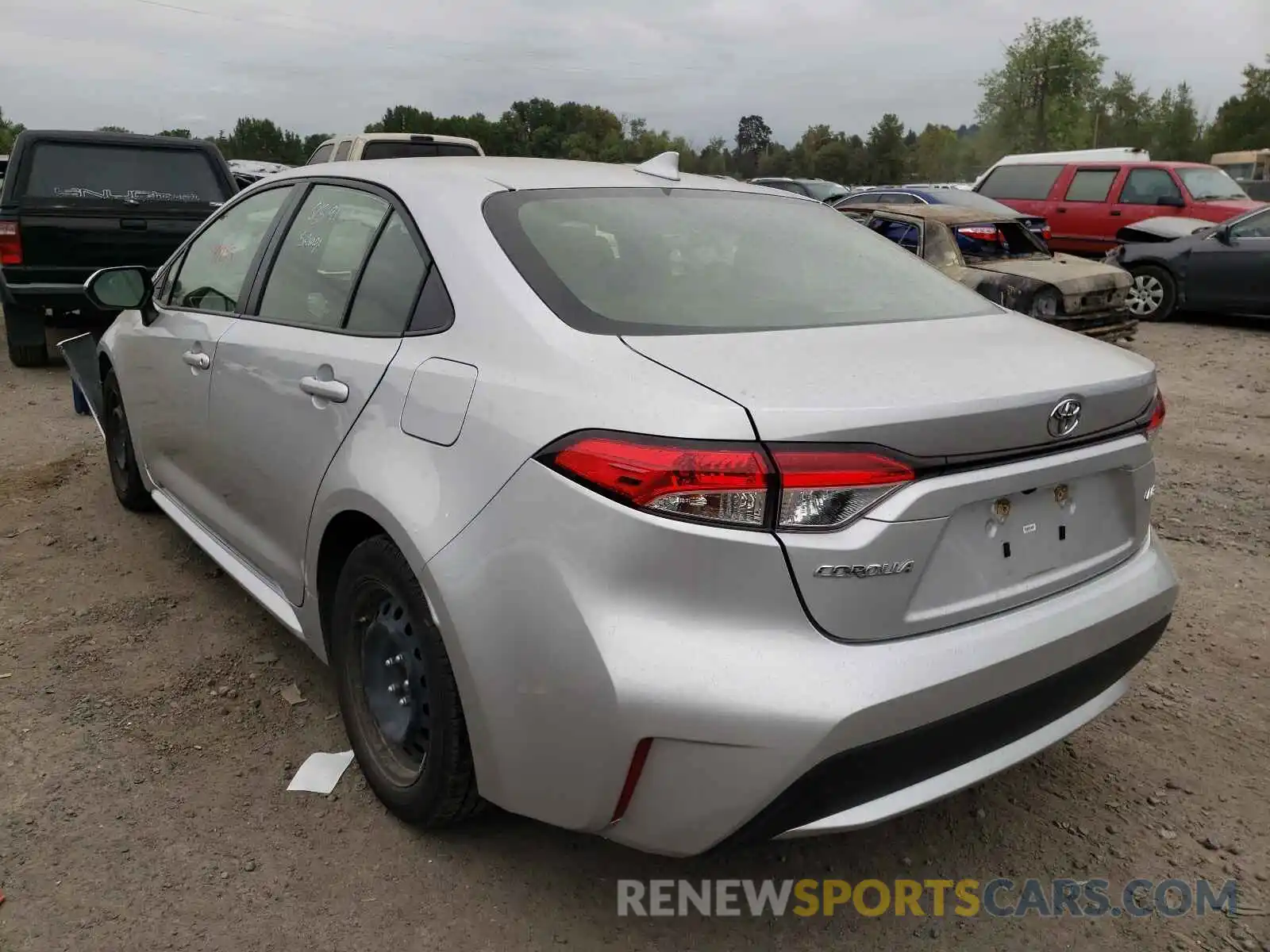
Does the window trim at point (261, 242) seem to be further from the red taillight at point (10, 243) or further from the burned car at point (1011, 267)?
the burned car at point (1011, 267)

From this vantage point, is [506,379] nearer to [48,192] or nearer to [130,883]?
[130,883]

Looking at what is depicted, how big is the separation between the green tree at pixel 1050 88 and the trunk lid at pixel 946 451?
207 ft

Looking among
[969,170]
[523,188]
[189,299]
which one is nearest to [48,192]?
[189,299]

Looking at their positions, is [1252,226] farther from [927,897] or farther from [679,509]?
[679,509]

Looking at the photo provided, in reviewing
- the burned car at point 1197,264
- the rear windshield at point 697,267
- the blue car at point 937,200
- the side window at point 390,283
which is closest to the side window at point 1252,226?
the burned car at point 1197,264

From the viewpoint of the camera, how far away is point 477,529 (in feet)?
6.54

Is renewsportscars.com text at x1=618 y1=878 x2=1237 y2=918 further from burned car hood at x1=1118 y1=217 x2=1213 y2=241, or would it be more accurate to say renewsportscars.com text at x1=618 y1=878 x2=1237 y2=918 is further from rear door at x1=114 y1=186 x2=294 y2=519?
burned car hood at x1=1118 y1=217 x2=1213 y2=241

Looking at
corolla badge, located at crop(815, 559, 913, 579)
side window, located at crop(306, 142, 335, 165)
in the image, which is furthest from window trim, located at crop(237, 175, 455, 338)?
side window, located at crop(306, 142, 335, 165)

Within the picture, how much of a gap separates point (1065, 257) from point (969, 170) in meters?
66.5

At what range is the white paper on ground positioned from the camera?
270cm

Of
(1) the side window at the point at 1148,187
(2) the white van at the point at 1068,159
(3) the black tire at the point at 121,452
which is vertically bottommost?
(3) the black tire at the point at 121,452

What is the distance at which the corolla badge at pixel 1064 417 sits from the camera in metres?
1.98

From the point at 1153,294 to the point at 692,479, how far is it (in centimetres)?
1152

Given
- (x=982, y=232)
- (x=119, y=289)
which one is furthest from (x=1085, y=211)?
(x=119, y=289)
